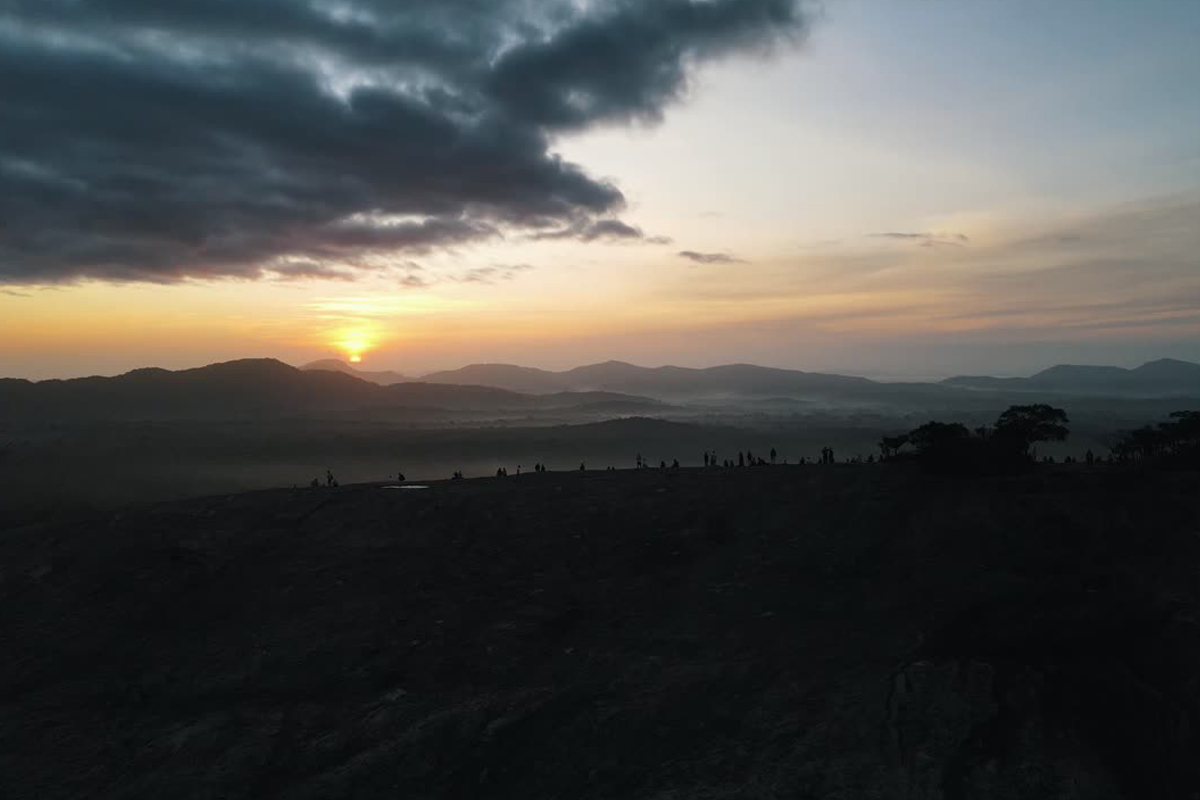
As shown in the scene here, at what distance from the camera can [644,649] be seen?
1777 centimetres

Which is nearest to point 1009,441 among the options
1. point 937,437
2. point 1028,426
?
point 1028,426

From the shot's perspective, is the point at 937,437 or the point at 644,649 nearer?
the point at 644,649

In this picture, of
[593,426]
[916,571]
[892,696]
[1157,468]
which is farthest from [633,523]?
[593,426]

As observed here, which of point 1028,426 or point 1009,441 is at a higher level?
point 1028,426

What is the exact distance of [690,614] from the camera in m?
19.5

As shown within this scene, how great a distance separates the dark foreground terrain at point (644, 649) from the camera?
1291 cm

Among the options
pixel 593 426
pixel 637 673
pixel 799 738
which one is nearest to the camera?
pixel 799 738

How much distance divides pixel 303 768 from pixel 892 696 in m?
11.7

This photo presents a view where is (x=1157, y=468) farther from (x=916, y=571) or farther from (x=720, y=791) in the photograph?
(x=720, y=791)

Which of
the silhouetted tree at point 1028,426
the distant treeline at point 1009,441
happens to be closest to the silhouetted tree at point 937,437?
the distant treeline at point 1009,441

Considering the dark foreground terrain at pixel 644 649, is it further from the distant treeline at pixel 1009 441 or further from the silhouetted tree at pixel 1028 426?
the silhouetted tree at pixel 1028 426

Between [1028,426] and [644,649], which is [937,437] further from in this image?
[644,649]

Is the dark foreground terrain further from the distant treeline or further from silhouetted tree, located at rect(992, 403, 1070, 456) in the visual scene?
silhouetted tree, located at rect(992, 403, 1070, 456)

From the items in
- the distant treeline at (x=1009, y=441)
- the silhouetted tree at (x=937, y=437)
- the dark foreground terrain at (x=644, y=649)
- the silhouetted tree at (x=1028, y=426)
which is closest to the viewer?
the dark foreground terrain at (x=644, y=649)
